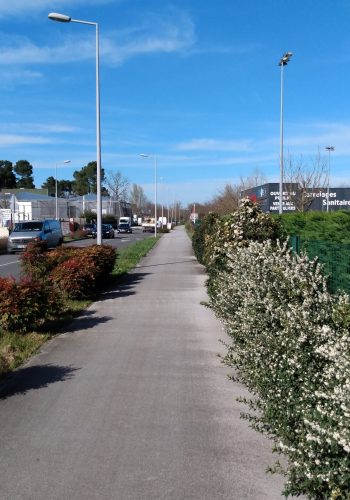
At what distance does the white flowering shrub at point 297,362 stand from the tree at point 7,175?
11793 cm

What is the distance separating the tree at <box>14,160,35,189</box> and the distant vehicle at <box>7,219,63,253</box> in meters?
93.9

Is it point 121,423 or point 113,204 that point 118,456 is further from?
point 113,204

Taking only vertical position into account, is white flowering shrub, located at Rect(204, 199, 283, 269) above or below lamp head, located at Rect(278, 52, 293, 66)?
below

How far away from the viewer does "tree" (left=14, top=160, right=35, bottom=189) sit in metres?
126

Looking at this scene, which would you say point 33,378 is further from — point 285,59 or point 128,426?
point 285,59

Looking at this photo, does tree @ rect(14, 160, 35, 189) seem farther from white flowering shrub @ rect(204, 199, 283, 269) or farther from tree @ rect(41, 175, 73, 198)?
white flowering shrub @ rect(204, 199, 283, 269)

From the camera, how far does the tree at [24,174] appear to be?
414 ft

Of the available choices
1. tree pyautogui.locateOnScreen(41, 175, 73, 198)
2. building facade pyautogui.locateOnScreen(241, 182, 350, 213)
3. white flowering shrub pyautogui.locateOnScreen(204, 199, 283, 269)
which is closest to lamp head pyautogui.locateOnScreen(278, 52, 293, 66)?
building facade pyautogui.locateOnScreen(241, 182, 350, 213)

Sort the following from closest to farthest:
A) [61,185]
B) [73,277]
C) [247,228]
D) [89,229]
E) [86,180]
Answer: [247,228] → [73,277] → [89,229] → [86,180] → [61,185]

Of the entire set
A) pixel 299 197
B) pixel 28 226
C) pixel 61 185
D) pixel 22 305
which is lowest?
pixel 22 305

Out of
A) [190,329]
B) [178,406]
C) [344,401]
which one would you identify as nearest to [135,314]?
[190,329]

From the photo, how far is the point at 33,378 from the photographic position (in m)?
6.24

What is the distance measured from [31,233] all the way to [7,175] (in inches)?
3666

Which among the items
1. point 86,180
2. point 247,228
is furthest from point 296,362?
point 86,180
